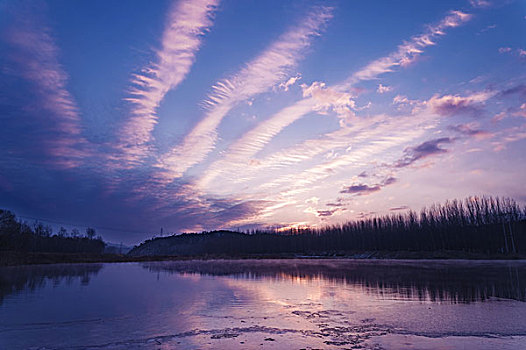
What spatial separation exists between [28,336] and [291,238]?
10956cm

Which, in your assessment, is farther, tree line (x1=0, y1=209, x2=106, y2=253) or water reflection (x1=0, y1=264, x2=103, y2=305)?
tree line (x1=0, y1=209, x2=106, y2=253)

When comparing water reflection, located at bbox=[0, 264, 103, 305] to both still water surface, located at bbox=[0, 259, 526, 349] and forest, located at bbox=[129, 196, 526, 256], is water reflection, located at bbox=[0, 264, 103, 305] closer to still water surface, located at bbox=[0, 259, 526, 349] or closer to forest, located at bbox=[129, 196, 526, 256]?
still water surface, located at bbox=[0, 259, 526, 349]

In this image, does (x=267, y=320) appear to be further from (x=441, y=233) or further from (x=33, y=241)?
(x=33, y=241)

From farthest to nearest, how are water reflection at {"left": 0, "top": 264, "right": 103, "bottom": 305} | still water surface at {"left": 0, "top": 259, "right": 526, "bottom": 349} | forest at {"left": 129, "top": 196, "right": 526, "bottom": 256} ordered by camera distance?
forest at {"left": 129, "top": 196, "right": 526, "bottom": 256} → water reflection at {"left": 0, "top": 264, "right": 103, "bottom": 305} → still water surface at {"left": 0, "top": 259, "right": 526, "bottom": 349}

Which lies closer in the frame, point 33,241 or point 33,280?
point 33,280

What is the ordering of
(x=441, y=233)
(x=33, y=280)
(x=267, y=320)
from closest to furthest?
(x=267, y=320) → (x=33, y=280) → (x=441, y=233)

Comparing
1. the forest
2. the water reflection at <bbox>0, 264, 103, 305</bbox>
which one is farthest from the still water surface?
the forest

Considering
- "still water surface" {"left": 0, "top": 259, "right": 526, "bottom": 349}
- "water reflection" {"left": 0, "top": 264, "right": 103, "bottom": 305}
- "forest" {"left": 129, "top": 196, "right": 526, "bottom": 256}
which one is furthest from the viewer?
"forest" {"left": 129, "top": 196, "right": 526, "bottom": 256}

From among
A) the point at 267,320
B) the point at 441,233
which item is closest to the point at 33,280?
the point at 267,320

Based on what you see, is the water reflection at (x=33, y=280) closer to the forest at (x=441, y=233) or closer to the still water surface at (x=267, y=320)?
the still water surface at (x=267, y=320)

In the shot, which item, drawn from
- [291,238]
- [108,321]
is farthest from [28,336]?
[291,238]

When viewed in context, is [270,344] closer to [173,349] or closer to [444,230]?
[173,349]

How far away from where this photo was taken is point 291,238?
113m

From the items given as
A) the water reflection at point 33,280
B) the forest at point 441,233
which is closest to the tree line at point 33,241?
the water reflection at point 33,280
